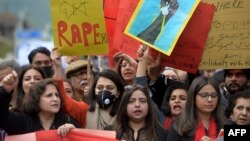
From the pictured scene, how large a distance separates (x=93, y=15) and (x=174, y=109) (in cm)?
128

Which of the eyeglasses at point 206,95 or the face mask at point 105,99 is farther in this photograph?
the face mask at point 105,99

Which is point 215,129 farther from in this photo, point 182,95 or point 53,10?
point 53,10

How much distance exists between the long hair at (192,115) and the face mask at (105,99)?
78 cm

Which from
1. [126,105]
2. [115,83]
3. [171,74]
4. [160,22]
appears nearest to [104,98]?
[115,83]

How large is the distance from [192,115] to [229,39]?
1.14 metres

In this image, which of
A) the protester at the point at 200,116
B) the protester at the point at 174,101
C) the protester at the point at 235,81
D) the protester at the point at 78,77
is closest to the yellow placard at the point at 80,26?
the protester at the point at 78,77

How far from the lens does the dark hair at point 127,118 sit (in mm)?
8505

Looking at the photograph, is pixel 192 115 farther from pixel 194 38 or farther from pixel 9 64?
pixel 9 64

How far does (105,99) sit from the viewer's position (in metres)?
9.04

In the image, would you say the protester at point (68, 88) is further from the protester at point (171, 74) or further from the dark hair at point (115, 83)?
the protester at point (171, 74)

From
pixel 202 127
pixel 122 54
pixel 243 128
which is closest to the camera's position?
pixel 243 128

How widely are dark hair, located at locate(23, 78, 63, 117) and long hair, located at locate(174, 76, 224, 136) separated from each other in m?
1.09

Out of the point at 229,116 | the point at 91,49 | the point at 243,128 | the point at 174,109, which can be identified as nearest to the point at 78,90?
the point at 91,49

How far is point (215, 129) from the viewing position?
849cm
